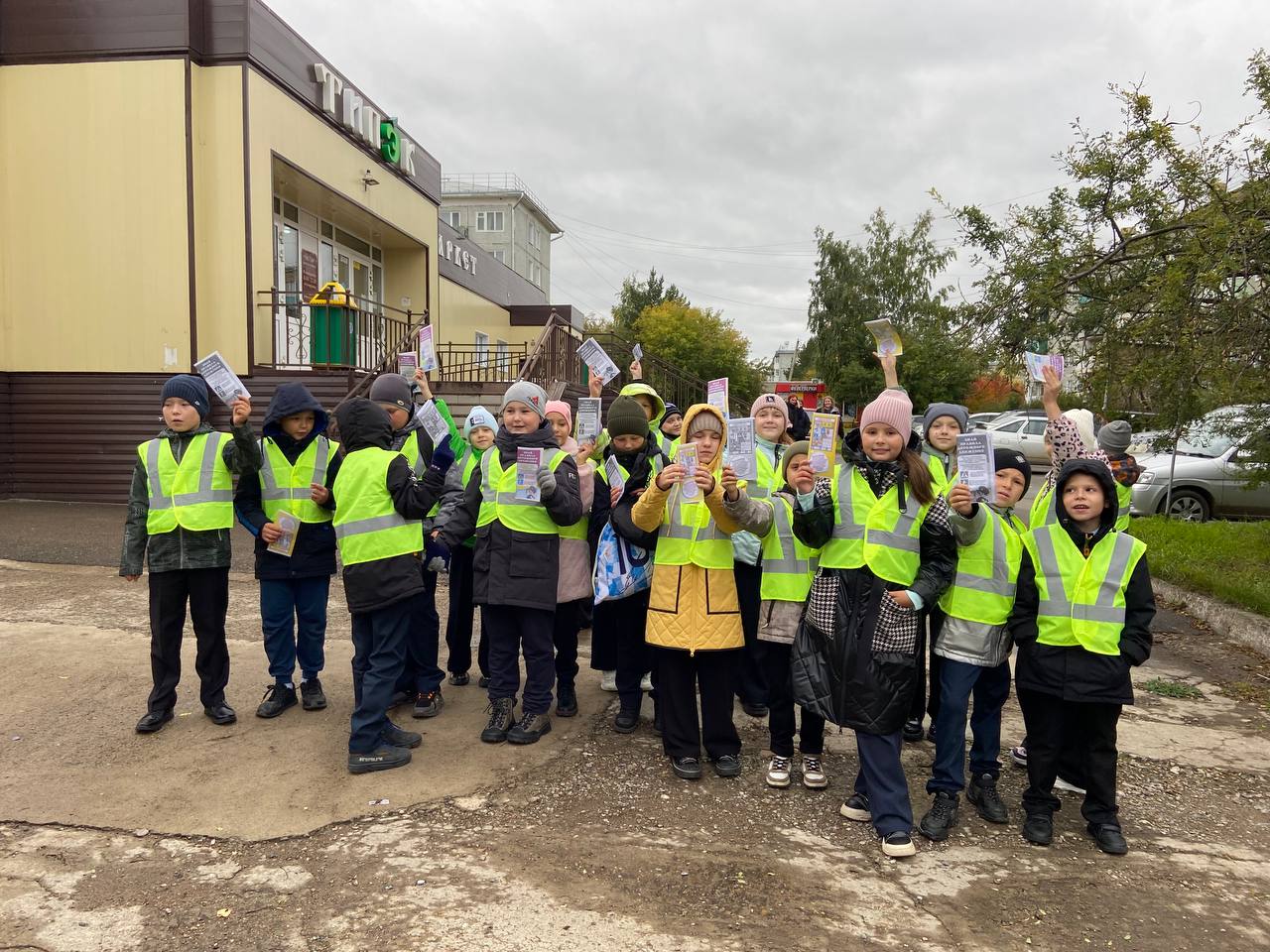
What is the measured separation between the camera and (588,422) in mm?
5320

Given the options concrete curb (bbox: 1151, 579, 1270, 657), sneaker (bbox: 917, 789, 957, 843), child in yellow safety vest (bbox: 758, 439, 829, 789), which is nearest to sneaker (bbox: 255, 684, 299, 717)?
child in yellow safety vest (bbox: 758, 439, 829, 789)

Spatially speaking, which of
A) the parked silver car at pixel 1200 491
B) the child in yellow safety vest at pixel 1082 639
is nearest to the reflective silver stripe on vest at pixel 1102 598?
the child in yellow safety vest at pixel 1082 639

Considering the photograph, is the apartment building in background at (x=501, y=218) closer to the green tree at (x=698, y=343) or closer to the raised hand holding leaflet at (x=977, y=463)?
the green tree at (x=698, y=343)

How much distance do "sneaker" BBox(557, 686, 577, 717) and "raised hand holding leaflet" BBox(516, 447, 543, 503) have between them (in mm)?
1311

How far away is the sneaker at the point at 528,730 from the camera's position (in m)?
4.44

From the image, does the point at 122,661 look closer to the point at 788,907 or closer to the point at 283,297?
the point at 788,907

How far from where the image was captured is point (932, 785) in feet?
12.2

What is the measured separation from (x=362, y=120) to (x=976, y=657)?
15.5 meters

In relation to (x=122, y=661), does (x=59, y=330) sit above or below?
above

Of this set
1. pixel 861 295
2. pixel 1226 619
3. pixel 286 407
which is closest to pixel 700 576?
pixel 286 407

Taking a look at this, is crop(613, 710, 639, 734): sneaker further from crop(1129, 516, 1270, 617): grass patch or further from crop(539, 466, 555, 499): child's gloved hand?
crop(1129, 516, 1270, 617): grass patch

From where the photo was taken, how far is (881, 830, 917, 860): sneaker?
3.39 meters

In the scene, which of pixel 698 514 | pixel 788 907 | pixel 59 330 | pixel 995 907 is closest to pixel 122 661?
pixel 698 514

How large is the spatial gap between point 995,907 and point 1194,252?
472 cm
